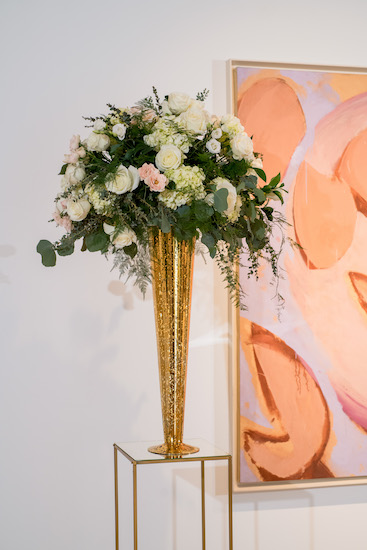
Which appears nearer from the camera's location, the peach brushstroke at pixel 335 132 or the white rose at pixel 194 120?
the white rose at pixel 194 120

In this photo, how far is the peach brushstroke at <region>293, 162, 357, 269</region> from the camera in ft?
8.41

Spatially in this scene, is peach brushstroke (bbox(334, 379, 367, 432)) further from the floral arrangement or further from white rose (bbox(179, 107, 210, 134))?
white rose (bbox(179, 107, 210, 134))

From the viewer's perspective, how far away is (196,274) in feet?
8.33

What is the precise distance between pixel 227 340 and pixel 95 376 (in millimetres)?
507

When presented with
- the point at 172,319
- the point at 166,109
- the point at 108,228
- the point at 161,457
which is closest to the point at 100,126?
the point at 166,109

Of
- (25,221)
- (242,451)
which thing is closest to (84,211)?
(25,221)

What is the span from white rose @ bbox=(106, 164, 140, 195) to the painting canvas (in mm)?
777

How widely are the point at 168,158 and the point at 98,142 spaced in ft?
0.73

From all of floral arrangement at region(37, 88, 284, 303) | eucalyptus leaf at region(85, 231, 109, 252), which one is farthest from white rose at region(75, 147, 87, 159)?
eucalyptus leaf at region(85, 231, 109, 252)

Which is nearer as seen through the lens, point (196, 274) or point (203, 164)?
point (203, 164)

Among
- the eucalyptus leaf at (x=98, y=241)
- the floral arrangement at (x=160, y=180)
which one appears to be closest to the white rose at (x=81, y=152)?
the floral arrangement at (x=160, y=180)

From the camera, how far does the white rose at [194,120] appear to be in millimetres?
1895

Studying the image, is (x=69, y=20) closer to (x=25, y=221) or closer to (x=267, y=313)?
(x=25, y=221)

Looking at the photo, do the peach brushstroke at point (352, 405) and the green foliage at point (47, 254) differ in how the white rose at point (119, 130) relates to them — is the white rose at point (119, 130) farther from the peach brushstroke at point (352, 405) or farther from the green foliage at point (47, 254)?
the peach brushstroke at point (352, 405)
